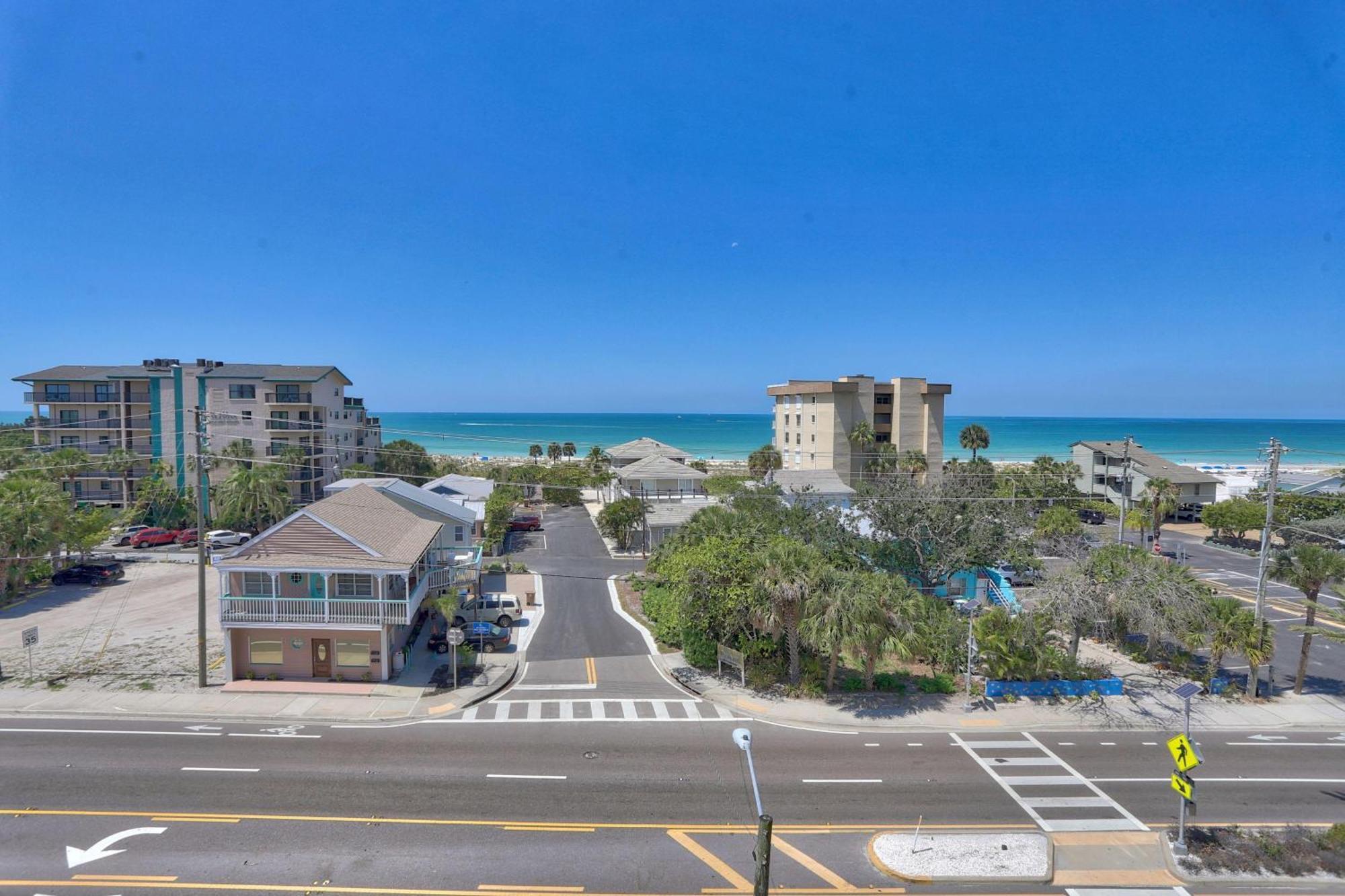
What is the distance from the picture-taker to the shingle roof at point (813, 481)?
5191cm

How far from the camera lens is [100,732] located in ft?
65.4

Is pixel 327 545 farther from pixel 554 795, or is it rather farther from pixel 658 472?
pixel 658 472

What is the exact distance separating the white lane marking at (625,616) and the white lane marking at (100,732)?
15.6 meters

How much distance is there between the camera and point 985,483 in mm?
57344

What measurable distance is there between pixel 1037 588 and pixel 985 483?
114 ft

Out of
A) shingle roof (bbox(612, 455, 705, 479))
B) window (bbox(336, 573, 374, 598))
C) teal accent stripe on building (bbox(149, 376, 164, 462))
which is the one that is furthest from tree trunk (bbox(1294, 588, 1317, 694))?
teal accent stripe on building (bbox(149, 376, 164, 462))

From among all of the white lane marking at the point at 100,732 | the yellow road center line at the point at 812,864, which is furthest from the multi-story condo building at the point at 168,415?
the yellow road center line at the point at 812,864

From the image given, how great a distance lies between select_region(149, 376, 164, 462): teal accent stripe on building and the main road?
45.0 meters

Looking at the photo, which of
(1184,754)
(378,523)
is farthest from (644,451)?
(1184,754)

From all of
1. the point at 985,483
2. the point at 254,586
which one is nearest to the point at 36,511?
the point at 254,586

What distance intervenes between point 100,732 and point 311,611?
6.38 m

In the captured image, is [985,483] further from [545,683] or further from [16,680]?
[16,680]

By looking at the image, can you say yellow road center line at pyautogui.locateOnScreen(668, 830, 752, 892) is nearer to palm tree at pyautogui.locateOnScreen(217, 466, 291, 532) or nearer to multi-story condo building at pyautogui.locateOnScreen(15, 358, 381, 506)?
palm tree at pyautogui.locateOnScreen(217, 466, 291, 532)

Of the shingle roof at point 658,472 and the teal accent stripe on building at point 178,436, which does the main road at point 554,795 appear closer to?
the shingle roof at point 658,472
